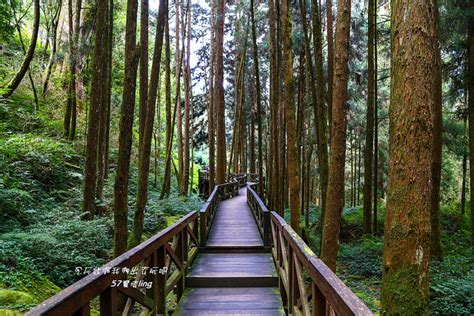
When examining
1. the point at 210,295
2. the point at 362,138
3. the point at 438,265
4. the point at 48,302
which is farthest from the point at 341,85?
the point at 362,138

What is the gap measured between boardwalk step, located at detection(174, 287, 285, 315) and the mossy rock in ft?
6.48

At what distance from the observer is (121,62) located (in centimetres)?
1997

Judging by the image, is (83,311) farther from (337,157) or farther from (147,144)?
(147,144)

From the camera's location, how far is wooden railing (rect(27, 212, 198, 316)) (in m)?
2.14

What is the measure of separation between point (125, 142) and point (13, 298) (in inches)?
108

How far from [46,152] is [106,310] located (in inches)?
385

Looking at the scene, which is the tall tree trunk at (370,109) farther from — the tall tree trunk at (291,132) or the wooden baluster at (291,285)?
the wooden baluster at (291,285)

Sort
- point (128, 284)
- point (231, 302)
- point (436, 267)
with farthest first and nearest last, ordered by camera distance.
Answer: point (436, 267) < point (231, 302) < point (128, 284)

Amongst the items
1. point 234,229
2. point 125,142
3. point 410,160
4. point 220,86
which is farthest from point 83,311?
point 220,86

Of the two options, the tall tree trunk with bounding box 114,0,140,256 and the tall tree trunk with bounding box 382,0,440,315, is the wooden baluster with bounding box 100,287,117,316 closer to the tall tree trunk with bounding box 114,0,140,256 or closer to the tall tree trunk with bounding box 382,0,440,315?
the tall tree trunk with bounding box 382,0,440,315

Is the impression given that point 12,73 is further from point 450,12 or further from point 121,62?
point 450,12

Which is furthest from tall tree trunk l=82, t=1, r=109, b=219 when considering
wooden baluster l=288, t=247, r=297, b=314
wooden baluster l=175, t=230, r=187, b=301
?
wooden baluster l=288, t=247, r=297, b=314

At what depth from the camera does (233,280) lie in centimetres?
623

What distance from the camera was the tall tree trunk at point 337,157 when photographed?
550 cm
